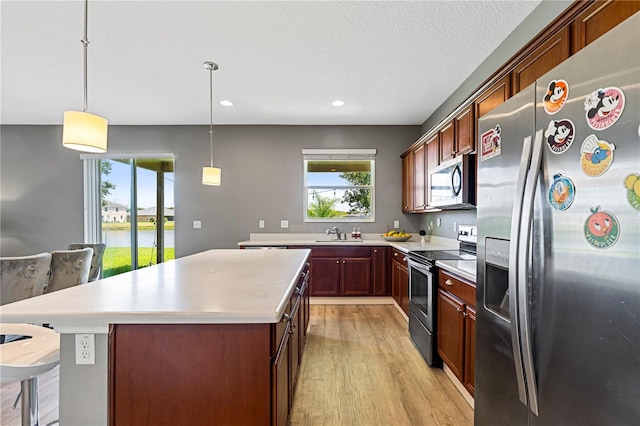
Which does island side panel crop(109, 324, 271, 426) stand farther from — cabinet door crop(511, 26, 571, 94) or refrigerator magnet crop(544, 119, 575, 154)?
cabinet door crop(511, 26, 571, 94)

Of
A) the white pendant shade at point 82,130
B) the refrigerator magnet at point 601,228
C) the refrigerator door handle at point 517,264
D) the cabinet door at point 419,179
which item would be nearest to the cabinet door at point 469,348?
the refrigerator door handle at point 517,264

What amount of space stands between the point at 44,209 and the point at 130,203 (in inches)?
50.4

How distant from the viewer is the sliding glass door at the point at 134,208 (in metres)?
5.00

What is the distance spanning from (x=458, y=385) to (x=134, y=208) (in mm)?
5194

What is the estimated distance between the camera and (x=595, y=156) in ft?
2.83

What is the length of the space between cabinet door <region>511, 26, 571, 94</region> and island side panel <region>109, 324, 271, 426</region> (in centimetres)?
197

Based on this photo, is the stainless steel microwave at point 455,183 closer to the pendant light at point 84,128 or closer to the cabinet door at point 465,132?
the cabinet door at point 465,132

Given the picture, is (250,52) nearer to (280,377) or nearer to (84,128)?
(84,128)

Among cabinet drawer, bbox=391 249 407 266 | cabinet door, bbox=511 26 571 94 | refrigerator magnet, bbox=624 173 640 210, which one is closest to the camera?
refrigerator magnet, bbox=624 173 640 210

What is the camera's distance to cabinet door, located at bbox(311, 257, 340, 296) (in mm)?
4117

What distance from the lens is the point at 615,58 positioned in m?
0.82

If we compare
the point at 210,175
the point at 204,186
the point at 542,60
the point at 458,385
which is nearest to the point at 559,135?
the point at 542,60

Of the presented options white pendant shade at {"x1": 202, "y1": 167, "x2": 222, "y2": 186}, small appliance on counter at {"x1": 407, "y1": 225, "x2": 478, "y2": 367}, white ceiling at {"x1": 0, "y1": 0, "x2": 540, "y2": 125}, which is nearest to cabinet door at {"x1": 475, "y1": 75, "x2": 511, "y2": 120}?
white ceiling at {"x1": 0, "y1": 0, "x2": 540, "y2": 125}

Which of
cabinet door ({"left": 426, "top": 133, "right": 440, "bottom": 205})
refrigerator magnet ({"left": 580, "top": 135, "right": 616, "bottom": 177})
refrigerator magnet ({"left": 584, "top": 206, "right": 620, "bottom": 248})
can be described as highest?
cabinet door ({"left": 426, "top": 133, "right": 440, "bottom": 205})
